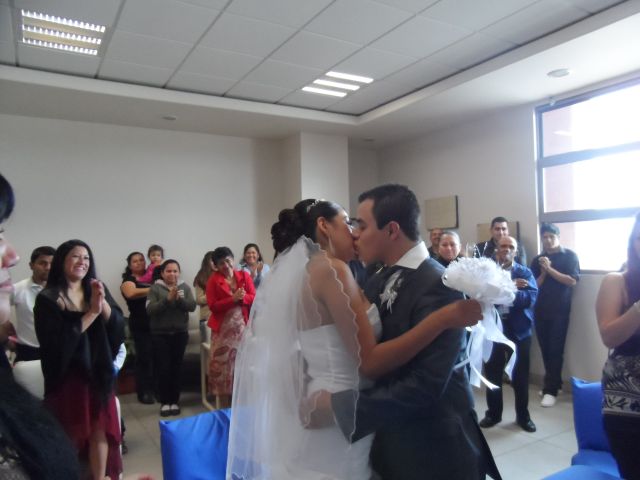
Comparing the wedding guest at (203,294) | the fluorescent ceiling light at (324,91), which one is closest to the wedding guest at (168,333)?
the wedding guest at (203,294)

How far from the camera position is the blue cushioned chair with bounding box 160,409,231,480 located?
62.8 inches

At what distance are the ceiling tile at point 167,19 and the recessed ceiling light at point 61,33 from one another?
32 cm

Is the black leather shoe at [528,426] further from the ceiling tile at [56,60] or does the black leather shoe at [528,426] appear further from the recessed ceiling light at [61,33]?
the ceiling tile at [56,60]

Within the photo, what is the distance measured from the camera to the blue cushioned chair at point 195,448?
160 cm

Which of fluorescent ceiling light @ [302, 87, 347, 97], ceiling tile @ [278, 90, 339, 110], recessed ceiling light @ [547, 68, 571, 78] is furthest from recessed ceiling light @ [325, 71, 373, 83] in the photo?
recessed ceiling light @ [547, 68, 571, 78]

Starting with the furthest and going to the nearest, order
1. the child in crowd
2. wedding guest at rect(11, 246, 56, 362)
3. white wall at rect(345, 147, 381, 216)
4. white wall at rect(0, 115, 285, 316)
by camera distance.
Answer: white wall at rect(345, 147, 381, 216)
white wall at rect(0, 115, 285, 316)
the child in crowd
wedding guest at rect(11, 246, 56, 362)

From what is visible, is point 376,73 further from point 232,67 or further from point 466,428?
point 466,428

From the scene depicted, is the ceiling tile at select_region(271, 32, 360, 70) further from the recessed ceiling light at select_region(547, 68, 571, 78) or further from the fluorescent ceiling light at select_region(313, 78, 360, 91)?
the recessed ceiling light at select_region(547, 68, 571, 78)

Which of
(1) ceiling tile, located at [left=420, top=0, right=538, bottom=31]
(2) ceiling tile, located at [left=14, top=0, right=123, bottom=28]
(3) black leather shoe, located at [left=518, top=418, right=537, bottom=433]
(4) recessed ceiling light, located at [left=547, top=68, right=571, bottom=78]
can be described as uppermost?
(2) ceiling tile, located at [left=14, top=0, right=123, bottom=28]

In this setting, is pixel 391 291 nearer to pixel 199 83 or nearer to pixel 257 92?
pixel 199 83

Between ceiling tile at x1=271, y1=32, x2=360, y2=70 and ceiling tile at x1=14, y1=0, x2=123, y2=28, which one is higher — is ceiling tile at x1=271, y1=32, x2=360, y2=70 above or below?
below

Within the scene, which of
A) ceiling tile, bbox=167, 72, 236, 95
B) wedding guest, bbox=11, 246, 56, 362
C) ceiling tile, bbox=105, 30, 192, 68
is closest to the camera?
wedding guest, bbox=11, 246, 56, 362

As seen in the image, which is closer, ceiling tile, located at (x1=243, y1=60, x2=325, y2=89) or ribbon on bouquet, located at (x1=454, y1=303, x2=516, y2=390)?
ribbon on bouquet, located at (x1=454, y1=303, x2=516, y2=390)

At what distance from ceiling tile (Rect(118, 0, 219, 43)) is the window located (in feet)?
12.5
